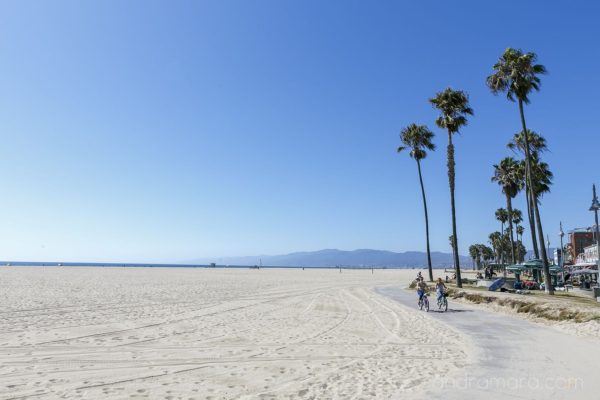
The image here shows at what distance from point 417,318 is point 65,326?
1444cm

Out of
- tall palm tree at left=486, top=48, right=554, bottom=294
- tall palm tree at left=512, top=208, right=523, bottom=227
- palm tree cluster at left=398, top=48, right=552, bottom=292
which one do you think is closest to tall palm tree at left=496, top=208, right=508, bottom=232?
tall palm tree at left=512, top=208, right=523, bottom=227

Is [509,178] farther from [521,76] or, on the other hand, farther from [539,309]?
[539,309]

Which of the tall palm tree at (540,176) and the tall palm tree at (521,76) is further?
the tall palm tree at (540,176)

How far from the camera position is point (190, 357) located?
10.6 m

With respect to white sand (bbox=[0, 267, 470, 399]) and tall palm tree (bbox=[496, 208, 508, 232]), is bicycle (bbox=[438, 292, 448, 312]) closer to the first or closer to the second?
white sand (bbox=[0, 267, 470, 399])

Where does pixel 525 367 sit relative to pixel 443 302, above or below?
below

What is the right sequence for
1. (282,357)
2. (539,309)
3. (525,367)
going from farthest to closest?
(539,309)
(282,357)
(525,367)

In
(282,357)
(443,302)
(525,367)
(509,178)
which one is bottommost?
(525,367)

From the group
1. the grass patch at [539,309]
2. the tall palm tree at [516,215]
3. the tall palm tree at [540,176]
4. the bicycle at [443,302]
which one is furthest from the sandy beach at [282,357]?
the tall palm tree at [516,215]

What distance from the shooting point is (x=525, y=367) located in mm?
10023

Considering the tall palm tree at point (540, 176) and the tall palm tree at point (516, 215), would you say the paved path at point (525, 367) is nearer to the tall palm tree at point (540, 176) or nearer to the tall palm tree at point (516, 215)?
the tall palm tree at point (540, 176)

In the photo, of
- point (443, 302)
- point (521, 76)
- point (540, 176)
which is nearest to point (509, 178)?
point (540, 176)

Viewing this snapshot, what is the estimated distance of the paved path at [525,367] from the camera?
7.89m

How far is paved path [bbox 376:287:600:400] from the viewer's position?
789cm
